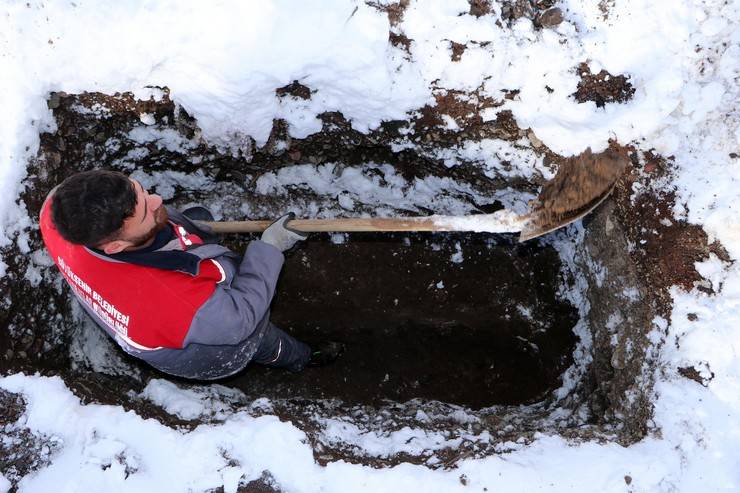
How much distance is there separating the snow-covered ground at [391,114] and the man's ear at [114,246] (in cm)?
80

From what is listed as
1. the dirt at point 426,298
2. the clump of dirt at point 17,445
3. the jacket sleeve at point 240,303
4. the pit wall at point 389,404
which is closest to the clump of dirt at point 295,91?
the dirt at point 426,298

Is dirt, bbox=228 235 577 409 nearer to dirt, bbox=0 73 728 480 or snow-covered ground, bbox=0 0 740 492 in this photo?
dirt, bbox=0 73 728 480

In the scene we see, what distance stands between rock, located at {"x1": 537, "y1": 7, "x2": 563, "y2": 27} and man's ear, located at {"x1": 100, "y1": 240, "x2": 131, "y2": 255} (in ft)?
6.59

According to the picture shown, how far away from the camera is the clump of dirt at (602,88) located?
233 centimetres

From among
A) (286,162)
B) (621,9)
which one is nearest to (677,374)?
(621,9)

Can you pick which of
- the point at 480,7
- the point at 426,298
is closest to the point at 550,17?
the point at 480,7

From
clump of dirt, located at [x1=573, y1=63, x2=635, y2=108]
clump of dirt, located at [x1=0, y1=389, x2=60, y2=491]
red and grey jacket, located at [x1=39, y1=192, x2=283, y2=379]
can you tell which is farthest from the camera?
clump of dirt, located at [x1=573, y1=63, x2=635, y2=108]

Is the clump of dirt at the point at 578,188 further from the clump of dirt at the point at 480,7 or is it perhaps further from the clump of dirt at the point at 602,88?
the clump of dirt at the point at 480,7

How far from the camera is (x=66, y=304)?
8.48 ft

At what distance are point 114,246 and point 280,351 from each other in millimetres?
1133

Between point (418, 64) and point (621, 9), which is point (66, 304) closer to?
point (418, 64)

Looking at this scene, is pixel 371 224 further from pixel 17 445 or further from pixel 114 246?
pixel 17 445

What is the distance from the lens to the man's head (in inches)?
65.1

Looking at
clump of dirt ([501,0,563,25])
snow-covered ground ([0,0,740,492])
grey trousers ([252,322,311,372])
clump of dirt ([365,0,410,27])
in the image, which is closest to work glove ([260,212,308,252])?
grey trousers ([252,322,311,372])
